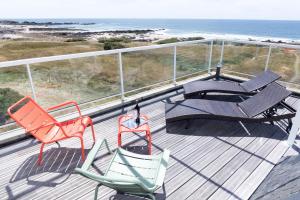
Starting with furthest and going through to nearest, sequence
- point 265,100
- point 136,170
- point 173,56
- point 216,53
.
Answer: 1. point 216,53
2. point 173,56
3. point 265,100
4. point 136,170

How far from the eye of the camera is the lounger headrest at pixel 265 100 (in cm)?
354

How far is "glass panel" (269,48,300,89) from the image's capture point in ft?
16.3

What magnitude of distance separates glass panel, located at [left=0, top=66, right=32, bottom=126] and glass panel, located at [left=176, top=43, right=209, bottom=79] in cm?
341

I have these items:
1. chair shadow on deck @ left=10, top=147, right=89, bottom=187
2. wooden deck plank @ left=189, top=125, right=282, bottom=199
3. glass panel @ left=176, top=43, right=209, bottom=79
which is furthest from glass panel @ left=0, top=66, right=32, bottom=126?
glass panel @ left=176, top=43, right=209, bottom=79

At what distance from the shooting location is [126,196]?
7.58 feet

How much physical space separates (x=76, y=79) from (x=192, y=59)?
3.25 m

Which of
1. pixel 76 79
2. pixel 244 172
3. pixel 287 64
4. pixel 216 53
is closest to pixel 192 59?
pixel 216 53

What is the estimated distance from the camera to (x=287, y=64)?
17.1 feet

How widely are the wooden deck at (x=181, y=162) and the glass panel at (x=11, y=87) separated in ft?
1.94

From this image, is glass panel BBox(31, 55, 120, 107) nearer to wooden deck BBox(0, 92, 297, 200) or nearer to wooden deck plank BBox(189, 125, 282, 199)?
wooden deck BBox(0, 92, 297, 200)

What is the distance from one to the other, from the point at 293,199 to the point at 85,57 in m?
3.55

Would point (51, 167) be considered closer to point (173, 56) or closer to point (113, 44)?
point (173, 56)

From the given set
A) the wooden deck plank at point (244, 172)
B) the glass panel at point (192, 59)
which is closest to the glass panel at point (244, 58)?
the glass panel at point (192, 59)

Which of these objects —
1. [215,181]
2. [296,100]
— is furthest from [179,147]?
[296,100]
